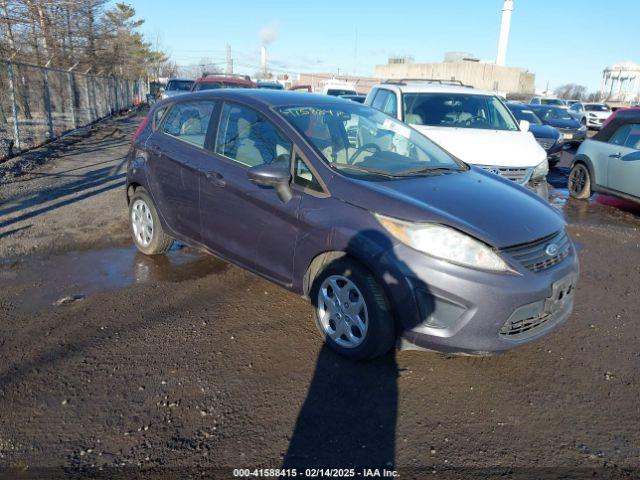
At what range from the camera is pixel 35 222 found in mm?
6227

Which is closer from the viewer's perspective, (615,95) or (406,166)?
(406,166)

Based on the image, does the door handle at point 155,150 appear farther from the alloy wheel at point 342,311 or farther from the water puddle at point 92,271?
the alloy wheel at point 342,311

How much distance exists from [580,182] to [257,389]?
7987mm

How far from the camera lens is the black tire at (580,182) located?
8617 mm

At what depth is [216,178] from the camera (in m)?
4.05

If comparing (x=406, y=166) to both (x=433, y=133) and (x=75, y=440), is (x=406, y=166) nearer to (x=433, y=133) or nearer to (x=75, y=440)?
(x=75, y=440)

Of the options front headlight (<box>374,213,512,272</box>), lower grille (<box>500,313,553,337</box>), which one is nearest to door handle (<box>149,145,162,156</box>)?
front headlight (<box>374,213,512,272</box>)

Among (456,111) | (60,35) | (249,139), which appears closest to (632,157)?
(456,111)

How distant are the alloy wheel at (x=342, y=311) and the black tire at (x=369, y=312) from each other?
19 millimetres

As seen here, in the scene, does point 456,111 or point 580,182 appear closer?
point 456,111

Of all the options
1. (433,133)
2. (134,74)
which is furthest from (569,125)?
(134,74)

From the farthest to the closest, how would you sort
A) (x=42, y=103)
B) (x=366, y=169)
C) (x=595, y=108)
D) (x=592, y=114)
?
1. (x=595, y=108)
2. (x=592, y=114)
3. (x=42, y=103)
4. (x=366, y=169)

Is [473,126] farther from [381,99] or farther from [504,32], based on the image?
[504,32]

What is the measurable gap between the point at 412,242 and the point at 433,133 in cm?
451
